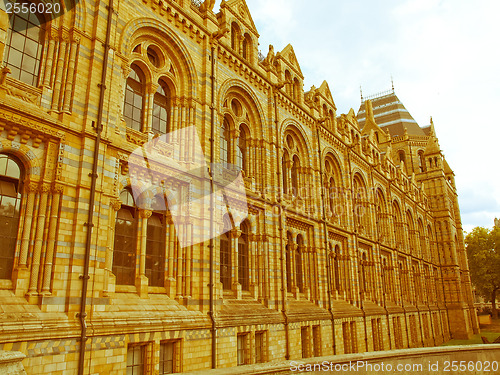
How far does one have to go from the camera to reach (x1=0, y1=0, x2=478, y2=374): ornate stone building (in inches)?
423

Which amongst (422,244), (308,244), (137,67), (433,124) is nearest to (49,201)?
(137,67)

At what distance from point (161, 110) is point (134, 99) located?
1.46 metres

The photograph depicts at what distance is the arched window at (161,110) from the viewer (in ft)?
51.5

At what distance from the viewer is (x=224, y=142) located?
19.4 metres

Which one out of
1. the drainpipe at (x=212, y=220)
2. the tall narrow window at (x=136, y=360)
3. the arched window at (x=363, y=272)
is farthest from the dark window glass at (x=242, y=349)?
the arched window at (x=363, y=272)

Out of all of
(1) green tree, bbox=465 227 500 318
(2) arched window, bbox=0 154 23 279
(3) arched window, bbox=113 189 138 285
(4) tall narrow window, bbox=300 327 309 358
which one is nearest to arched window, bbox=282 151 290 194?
(4) tall narrow window, bbox=300 327 309 358

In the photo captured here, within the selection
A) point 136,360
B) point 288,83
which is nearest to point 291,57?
point 288,83

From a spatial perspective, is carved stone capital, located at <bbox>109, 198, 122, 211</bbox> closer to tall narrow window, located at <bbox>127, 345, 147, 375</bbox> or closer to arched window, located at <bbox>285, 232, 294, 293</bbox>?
tall narrow window, located at <bbox>127, 345, 147, 375</bbox>

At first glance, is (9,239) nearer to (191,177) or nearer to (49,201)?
(49,201)

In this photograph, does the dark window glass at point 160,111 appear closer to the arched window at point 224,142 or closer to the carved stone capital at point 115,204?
the arched window at point 224,142

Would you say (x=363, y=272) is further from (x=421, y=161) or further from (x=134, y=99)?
(x=421, y=161)

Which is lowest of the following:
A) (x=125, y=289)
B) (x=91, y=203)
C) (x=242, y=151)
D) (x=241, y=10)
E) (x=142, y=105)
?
(x=125, y=289)

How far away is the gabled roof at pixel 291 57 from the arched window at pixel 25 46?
53.6ft

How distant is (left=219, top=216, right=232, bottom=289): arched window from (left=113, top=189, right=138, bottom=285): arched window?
187 inches
